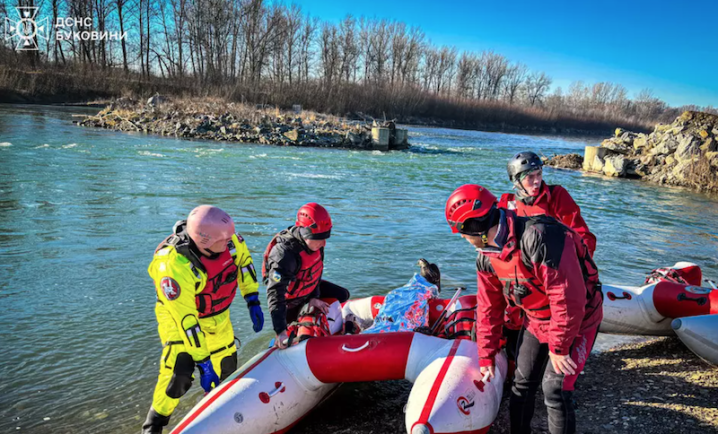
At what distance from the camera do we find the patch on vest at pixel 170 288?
9.31ft

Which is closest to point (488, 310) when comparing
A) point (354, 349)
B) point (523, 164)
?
point (354, 349)

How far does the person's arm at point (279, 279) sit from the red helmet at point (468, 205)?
1.52 m

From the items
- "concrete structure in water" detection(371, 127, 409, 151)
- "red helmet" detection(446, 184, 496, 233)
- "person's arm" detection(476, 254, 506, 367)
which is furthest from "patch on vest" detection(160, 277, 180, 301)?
"concrete structure in water" detection(371, 127, 409, 151)

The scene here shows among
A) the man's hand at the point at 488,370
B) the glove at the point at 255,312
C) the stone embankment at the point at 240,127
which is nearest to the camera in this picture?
the man's hand at the point at 488,370

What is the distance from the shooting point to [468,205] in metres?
2.46

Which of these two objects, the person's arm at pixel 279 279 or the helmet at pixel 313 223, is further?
the helmet at pixel 313 223

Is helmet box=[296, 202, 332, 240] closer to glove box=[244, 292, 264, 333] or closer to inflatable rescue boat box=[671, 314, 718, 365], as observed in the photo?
glove box=[244, 292, 264, 333]

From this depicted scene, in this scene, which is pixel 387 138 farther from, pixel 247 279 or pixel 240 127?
pixel 247 279

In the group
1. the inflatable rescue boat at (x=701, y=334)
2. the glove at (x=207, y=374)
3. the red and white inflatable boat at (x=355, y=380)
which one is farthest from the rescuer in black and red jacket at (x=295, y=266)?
the inflatable rescue boat at (x=701, y=334)

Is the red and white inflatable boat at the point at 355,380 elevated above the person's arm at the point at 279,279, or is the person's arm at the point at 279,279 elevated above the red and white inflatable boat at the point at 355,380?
the person's arm at the point at 279,279

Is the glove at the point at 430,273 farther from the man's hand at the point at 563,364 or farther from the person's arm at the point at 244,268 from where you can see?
the man's hand at the point at 563,364

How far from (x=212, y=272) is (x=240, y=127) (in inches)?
867

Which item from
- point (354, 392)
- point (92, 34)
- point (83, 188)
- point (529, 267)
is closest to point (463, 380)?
point (529, 267)

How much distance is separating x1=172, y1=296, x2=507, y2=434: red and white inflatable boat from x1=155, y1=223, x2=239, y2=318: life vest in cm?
51
